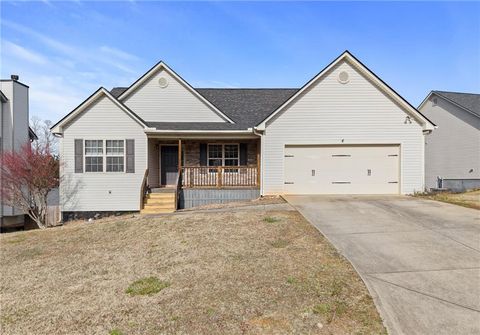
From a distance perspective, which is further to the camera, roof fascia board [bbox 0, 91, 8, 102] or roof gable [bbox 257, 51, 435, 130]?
roof fascia board [bbox 0, 91, 8, 102]

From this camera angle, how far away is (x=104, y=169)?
1445cm

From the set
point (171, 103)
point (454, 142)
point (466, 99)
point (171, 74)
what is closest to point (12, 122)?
point (171, 103)

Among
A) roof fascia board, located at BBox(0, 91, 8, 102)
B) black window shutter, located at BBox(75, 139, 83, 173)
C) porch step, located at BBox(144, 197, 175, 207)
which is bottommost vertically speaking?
porch step, located at BBox(144, 197, 175, 207)

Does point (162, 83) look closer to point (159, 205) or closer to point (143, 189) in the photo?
point (143, 189)

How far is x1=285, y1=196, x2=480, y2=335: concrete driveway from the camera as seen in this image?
160 inches

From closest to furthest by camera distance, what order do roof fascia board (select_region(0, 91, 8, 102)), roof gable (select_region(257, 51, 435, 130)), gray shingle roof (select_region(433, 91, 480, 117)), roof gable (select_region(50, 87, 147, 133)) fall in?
roof gable (select_region(50, 87, 147, 133)), roof gable (select_region(257, 51, 435, 130)), roof fascia board (select_region(0, 91, 8, 102)), gray shingle roof (select_region(433, 91, 480, 117))

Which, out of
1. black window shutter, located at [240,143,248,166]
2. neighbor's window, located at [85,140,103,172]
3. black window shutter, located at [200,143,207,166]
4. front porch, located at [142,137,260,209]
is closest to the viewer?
neighbor's window, located at [85,140,103,172]

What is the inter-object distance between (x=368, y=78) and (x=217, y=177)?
8.03 metres

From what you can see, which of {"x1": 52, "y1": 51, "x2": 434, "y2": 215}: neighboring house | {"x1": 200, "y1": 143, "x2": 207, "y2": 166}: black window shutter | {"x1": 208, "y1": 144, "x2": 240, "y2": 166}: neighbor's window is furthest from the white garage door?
{"x1": 200, "y1": 143, "x2": 207, "y2": 166}: black window shutter

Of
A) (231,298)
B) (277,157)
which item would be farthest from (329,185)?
(231,298)

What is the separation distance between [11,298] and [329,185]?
39.7 feet

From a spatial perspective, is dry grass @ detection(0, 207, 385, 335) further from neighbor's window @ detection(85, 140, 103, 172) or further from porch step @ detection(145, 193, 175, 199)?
neighbor's window @ detection(85, 140, 103, 172)

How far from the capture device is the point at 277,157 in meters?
14.4

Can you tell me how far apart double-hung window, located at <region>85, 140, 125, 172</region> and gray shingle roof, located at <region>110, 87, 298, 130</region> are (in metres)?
1.95
